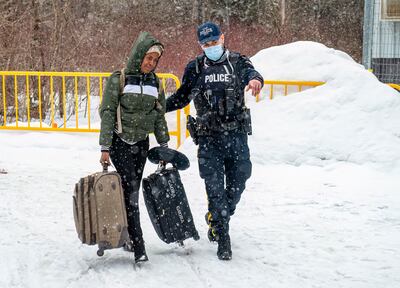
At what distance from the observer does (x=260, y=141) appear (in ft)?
28.4

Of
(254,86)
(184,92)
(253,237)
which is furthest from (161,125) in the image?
(253,237)

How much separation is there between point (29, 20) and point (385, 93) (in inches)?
322

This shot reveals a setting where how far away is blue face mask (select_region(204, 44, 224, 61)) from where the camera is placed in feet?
15.6

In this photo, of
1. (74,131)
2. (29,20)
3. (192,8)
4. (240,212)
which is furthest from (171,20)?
(240,212)

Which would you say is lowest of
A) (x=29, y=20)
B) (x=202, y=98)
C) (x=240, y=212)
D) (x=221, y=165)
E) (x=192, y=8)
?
(x=240, y=212)

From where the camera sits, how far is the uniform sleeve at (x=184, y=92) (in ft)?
16.3

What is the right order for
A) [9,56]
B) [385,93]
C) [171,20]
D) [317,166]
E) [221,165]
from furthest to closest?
[171,20] → [9,56] → [385,93] → [317,166] → [221,165]

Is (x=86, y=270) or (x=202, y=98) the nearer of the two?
(x=86, y=270)

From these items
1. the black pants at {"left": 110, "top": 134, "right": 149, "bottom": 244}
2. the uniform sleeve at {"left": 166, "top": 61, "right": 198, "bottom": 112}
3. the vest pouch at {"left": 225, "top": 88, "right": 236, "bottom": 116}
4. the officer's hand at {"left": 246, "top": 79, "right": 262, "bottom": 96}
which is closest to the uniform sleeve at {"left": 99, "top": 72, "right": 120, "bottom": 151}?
the black pants at {"left": 110, "top": 134, "right": 149, "bottom": 244}

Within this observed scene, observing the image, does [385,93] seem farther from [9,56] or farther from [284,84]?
[9,56]

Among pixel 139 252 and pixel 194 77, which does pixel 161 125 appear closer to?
pixel 194 77

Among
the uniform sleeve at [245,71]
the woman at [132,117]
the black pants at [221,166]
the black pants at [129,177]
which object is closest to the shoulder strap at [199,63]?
the uniform sleeve at [245,71]

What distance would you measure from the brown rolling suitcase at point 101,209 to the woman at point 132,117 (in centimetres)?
15

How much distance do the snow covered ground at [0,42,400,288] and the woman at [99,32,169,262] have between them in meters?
0.46
